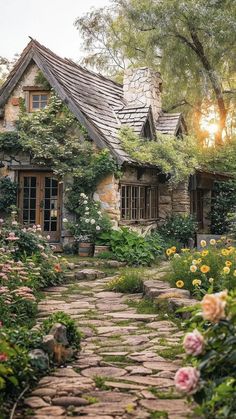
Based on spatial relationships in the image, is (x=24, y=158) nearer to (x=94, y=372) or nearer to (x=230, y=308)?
(x=94, y=372)

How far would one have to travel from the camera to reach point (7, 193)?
13992 mm

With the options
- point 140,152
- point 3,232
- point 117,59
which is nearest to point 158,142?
point 140,152

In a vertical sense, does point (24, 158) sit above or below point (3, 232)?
above

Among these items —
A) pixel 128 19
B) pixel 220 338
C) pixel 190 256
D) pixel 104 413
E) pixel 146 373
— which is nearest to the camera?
pixel 220 338

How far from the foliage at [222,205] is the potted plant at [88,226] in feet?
19.8

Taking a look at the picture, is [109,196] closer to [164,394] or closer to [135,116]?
[135,116]

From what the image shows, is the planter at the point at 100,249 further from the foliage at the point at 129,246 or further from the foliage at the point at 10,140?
the foliage at the point at 10,140

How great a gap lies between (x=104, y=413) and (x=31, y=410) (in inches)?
20.4

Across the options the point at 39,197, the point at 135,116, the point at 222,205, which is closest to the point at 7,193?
the point at 39,197

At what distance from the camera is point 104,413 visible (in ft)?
11.3

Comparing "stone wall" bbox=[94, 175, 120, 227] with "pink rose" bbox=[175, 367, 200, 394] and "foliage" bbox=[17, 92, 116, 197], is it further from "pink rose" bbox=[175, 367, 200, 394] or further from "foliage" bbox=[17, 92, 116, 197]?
"pink rose" bbox=[175, 367, 200, 394]

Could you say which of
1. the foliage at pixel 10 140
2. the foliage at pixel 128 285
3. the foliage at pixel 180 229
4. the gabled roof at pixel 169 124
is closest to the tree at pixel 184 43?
the gabled roof at pixel 169 124

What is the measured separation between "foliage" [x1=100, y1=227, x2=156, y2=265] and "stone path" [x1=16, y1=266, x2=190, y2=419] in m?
4.79

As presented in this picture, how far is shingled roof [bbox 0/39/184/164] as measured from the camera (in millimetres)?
13438
